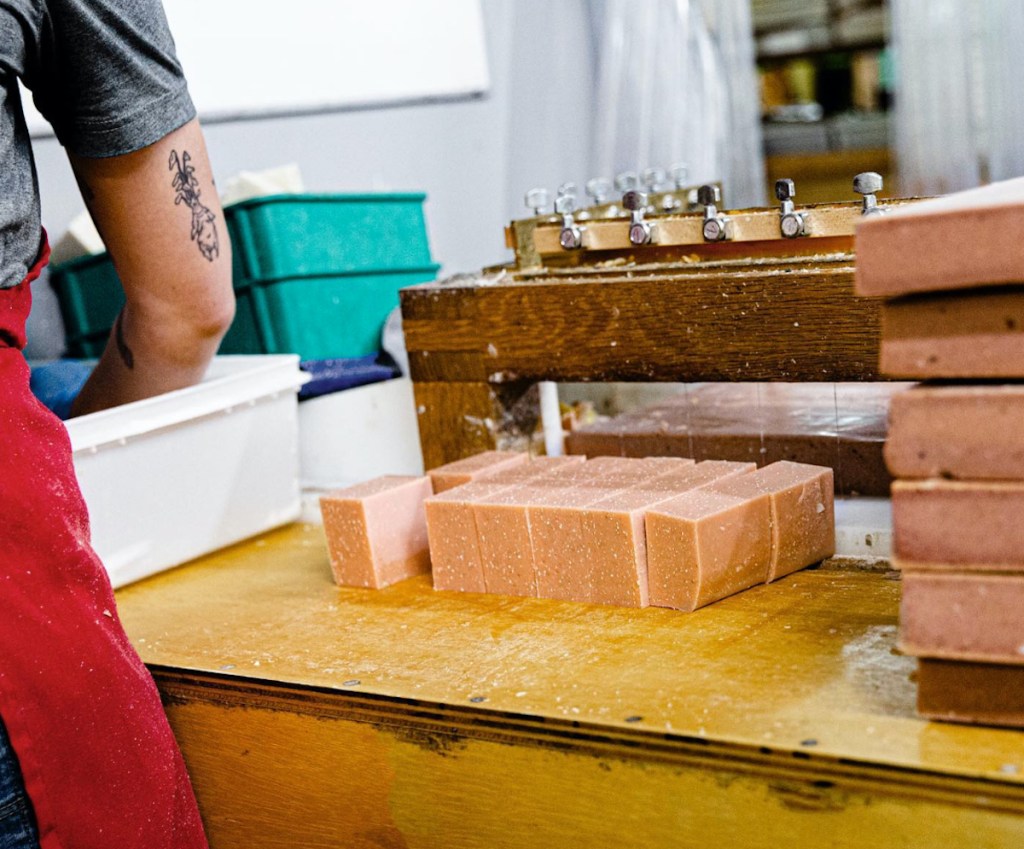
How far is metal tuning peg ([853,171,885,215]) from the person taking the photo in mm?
1396

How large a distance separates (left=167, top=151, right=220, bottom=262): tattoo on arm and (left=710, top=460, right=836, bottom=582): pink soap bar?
2.43 ft

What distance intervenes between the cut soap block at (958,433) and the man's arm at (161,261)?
0.94 meters

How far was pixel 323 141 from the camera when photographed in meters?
3.06

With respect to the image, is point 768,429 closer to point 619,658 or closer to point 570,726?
point 619,658

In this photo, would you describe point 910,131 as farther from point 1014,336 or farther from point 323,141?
point 1014,336

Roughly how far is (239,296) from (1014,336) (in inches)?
64.5

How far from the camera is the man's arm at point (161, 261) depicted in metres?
1.50

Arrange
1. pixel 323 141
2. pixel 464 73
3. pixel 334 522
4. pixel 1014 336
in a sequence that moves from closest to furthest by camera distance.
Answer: pixel 1014 336, pixel 334 522, pixel 323 141, pixel 464 73

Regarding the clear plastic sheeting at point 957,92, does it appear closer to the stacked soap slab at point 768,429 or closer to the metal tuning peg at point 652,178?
the metal tuning peg at point 652,178

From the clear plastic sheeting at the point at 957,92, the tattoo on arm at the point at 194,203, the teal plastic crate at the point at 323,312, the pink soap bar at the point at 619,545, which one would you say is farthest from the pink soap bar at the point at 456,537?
the clear plastic sheeting at the point at 957,92

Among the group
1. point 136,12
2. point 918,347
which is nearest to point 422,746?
point 918,347

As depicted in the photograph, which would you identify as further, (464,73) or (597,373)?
(464,73)

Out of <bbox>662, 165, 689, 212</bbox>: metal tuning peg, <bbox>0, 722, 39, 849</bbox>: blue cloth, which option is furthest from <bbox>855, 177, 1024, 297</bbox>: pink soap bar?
<bbox>662, 165, 689, 212</bbox>: metal tuning peg

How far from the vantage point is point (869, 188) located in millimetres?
1405
